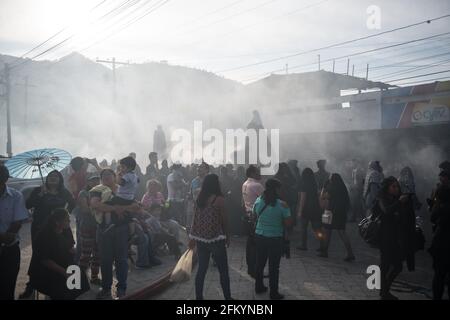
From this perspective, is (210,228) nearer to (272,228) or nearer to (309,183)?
(272,228)

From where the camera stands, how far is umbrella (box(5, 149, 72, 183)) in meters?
5.93

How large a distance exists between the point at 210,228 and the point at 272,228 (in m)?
0.96

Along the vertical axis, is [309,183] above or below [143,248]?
above

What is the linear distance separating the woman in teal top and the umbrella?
355 cm

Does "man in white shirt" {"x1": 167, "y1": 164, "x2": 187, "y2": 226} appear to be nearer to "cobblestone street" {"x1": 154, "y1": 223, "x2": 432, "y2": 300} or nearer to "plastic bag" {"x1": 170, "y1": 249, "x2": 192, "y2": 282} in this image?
"cobblestone street" {"x1": 154, "y1": 223, "x2": 432, "y2": 300}

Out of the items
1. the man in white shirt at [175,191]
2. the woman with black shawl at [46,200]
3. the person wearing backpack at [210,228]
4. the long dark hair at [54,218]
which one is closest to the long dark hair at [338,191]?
the person wearing backpack at [210,228]

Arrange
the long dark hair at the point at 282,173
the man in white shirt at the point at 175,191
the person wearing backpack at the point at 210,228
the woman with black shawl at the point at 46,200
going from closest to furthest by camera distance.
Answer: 1. the person wearing backpack at the point at 210,228
2. the woman with black shawl at the point at 46,200
3. the long dark hair at the point at 282,173
4. the man in white shirt at the point at 175,191

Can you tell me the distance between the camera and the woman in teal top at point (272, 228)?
5.18 metres

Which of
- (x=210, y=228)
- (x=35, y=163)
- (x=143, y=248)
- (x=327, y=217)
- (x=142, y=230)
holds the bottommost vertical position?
(x=143, y=248)

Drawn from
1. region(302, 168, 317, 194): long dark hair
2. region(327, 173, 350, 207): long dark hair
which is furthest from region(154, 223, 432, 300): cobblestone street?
region(302, 168, 317, 194): long dark hair

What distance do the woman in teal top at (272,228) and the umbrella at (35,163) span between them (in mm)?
3554

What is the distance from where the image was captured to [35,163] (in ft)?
19.9

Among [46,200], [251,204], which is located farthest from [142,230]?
[251,204]

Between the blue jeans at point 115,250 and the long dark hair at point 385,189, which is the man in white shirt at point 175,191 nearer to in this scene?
the blue jeans at point 115,250
